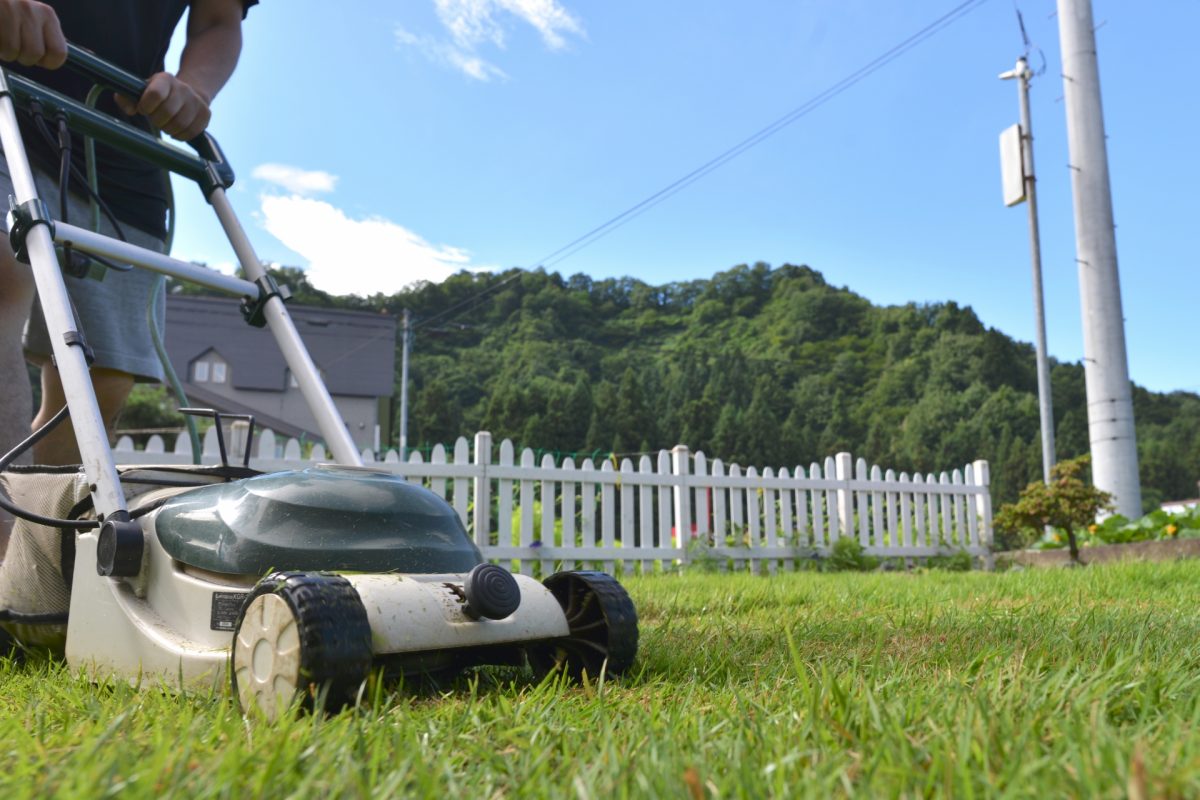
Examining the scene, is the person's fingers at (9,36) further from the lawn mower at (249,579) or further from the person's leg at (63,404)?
the person's leg at (63,404)

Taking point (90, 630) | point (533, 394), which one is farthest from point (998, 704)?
point (533, 394)

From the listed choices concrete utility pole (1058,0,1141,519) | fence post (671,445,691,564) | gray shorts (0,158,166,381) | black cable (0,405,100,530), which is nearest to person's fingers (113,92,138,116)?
gray shorts (0,158,166,381)

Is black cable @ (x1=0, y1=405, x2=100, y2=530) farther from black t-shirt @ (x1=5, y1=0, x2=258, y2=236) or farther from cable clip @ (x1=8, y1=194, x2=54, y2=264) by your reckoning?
black t-shirt @ (x1=5, y1=0, x2=258, y2=236)

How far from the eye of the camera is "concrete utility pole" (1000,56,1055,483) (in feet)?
33.0

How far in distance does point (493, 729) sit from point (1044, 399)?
10.7m

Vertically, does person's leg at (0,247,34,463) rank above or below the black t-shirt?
below

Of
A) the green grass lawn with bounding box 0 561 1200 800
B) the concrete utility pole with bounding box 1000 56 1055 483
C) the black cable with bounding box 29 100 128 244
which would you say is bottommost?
the green grass lawn with bounding box 0 561 1200 800

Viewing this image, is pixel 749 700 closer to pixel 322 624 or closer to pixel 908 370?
pixel 322 624

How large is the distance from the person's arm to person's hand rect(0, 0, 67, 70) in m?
0.22

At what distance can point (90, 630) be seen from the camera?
170cm

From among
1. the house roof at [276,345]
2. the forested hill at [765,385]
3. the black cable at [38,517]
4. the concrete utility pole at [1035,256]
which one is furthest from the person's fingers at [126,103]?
the forested hill at [765,385]

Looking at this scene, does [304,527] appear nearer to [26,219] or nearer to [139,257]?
[139,257]

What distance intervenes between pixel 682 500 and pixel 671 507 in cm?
11

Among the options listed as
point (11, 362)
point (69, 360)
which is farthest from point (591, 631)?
point (11, 362)
